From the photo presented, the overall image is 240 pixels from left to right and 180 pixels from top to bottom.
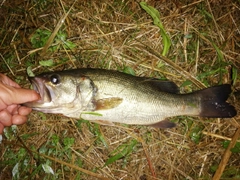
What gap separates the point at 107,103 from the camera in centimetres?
294

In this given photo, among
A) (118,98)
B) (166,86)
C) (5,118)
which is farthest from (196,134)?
(5,118)

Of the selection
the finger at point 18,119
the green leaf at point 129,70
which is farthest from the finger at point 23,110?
the green leaf at point 129,70

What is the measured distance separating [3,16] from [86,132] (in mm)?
2366

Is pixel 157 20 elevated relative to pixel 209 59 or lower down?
elevated

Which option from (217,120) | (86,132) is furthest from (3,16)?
(217,120)

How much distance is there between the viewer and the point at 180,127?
3537 millimetres

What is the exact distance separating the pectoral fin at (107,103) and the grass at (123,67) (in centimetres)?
59

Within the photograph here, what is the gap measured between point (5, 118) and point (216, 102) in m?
2.97

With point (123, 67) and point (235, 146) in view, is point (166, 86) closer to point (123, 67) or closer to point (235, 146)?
point (123, 67)

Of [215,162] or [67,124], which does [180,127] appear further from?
[67,124]

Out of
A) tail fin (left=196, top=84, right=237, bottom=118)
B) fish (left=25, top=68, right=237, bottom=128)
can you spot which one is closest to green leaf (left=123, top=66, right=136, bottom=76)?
fish (left=25, top=68, right=237, bottom=128)

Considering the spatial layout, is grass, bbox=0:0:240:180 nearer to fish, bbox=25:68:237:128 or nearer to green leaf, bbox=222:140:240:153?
green leaf, bbox=222:140:240:153

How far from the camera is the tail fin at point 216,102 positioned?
10.5 ft

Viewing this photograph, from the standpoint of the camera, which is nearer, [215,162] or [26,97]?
[26,97]
